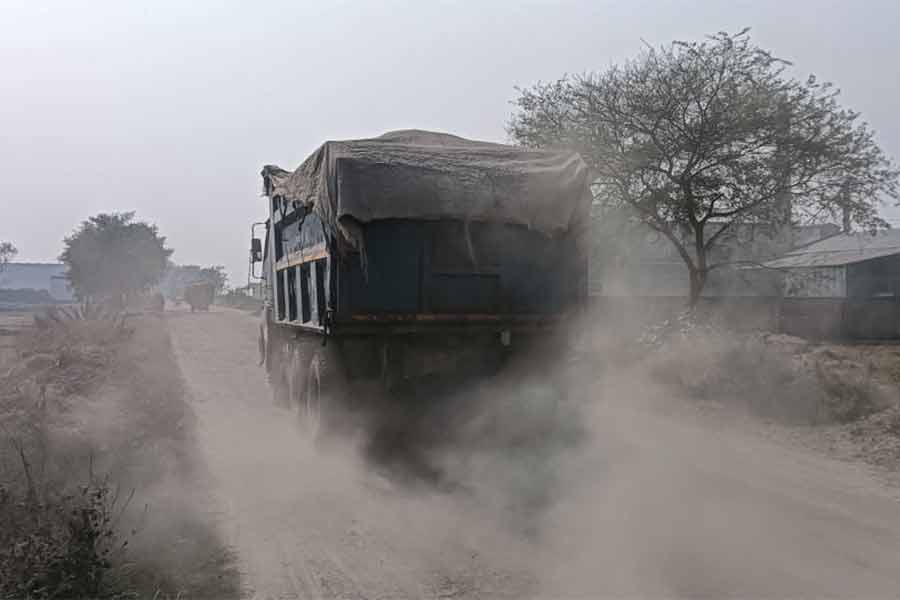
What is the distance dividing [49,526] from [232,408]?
27.8 ft

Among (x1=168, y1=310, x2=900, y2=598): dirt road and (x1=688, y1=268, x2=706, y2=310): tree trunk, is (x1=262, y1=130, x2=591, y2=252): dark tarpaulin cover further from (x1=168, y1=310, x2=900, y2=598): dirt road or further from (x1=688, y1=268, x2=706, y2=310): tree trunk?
(x1=688, y1=268, x2=706, y2=310): tree trunk

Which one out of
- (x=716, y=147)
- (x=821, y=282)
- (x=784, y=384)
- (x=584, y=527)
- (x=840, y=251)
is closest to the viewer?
(x=584, y=527)

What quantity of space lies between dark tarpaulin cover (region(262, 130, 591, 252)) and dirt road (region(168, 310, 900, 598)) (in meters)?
2.66

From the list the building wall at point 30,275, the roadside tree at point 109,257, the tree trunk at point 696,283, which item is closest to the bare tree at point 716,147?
the tree trunk at point 696,283

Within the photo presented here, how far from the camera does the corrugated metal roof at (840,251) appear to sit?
3111cm

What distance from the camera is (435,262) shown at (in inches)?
356

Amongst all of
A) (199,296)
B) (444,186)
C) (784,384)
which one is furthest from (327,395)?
(199,296)

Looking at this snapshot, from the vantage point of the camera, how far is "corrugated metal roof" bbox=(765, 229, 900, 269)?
31112mm

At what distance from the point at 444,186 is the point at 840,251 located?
93.7 feet

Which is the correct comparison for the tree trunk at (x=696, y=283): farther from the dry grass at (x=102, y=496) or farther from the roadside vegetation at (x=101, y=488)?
the dry grass at (x=102, y=496)

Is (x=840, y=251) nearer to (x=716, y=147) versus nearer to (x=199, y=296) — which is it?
(x=716, y=147)

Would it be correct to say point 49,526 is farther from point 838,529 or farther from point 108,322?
point 108,322

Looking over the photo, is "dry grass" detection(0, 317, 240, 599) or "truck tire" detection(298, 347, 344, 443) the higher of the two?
"truck tire" detection(298, 347, 344, 443)

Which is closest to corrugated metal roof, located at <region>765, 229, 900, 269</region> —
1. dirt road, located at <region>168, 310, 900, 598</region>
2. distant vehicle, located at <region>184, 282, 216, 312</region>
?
dirt road, located at <region>168, 310, 900, 598</region>
